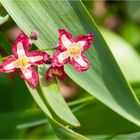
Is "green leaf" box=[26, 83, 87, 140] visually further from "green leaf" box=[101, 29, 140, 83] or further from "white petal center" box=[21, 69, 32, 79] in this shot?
"green leaf" box=[101, 29, 140, 83]

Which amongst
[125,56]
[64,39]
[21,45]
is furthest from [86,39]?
[125,56]

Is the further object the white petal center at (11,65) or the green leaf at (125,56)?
the green leaf at (125,56)

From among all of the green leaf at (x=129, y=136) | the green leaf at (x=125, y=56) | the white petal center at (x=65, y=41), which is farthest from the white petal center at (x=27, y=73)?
the green leaf at (x=125, y=56)

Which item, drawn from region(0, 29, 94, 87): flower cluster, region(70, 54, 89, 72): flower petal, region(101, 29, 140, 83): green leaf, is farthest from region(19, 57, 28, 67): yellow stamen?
region(101, 29, 140, 83): green leaf

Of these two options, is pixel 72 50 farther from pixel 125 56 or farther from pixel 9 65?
pixel 125 56

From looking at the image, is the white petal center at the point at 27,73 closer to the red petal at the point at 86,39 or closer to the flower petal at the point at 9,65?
the flower petal at the point at 9,65

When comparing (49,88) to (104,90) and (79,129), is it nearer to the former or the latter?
(104,90)
